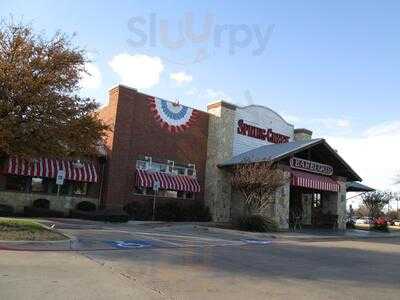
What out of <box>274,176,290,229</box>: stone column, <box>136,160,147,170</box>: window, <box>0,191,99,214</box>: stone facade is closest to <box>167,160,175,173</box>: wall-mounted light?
<box>136,160,147,170</box>: window

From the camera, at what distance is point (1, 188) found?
2792cm

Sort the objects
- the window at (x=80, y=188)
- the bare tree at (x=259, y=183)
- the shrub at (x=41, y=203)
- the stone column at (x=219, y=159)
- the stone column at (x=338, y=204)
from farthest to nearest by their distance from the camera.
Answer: the stone column at (x=338, y=204)
the stone column at (x=219, y=159)
the window at (x=80, y=188)
the shrub at (x=41, y=203)
the bare tree at (x=259, y=183)

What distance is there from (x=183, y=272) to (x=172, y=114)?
24.1m

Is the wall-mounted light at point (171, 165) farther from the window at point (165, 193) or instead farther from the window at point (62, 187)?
the window at point (62, 187)

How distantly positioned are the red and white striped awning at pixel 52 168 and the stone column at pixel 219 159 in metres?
8.41

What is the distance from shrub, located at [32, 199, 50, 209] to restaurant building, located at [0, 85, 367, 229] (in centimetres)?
39

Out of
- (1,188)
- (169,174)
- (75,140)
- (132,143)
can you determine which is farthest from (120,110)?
(75,140)

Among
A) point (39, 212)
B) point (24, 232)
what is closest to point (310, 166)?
point (39, 212)

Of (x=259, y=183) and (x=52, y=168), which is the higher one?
(x=52, y=168)

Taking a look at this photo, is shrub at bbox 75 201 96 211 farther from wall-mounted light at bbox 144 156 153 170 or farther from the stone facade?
wall-mounted light at bbox 144 156 153 170

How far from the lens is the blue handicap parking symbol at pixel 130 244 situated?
15812mm

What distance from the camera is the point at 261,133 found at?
38.9m

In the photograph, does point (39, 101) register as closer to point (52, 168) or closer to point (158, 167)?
point (52, 168)

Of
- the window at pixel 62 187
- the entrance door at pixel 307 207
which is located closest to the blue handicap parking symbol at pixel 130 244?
the window at pixel 62 187
